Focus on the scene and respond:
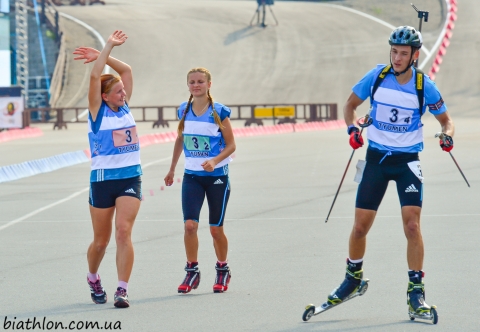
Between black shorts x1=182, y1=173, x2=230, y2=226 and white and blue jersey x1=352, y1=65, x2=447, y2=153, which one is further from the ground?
white and blue jersey x1=352, y1=65, x2=447, y2=153

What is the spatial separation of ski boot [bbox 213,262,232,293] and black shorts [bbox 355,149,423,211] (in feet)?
4.73

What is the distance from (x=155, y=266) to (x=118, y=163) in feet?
6.61

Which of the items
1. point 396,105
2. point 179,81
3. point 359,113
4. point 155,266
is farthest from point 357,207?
point 179,81

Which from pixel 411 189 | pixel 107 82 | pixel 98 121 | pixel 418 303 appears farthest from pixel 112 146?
pixel 418 303

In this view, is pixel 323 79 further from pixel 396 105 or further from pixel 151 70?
pixel 396 105

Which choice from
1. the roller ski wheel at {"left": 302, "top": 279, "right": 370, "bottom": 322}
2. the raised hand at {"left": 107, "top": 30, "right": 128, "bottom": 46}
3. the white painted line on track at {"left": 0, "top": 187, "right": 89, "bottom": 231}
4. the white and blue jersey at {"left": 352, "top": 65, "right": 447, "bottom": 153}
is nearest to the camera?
the roller ski wheel at {"left": 302, "top": 279, "right": 370, "bottom": 322}

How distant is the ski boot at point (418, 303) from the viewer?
7152 mm

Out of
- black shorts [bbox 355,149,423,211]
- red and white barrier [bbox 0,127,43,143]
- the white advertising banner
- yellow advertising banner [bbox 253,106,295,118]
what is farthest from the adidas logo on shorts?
yellow advertising banner [bbox 253,106,295,118]

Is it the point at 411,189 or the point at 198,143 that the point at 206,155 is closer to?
the point at 198,143

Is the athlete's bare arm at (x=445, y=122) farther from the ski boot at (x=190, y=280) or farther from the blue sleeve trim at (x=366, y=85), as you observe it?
the ski boot at (x=190, y=280)

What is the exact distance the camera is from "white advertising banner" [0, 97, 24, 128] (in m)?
34.7

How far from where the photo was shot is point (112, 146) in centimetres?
816

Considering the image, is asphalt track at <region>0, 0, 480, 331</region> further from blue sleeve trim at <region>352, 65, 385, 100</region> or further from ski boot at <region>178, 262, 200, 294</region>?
blue sleeve trim at <region>352, 65, 385, 100</region>

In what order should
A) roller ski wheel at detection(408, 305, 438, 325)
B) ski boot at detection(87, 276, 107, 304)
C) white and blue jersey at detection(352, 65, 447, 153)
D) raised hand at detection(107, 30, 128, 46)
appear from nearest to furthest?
roller ski wheel at detection(408, 305, 438, 325), white and blue jersey at detection(352, 65, 447, 153), ski boot at detection(87, 276, 107, 304), raised hand at detection(107, 30, 128, 46)
